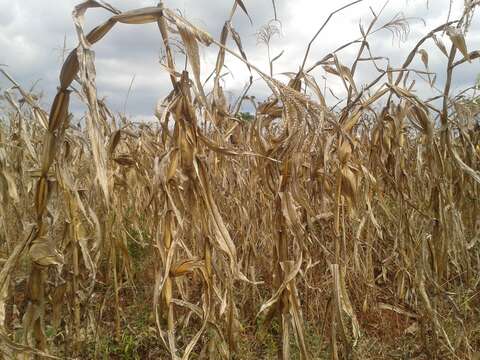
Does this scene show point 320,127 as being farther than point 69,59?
Yes

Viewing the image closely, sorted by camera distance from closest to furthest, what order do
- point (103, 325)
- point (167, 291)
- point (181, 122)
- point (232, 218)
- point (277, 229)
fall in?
point (181, 122) < point (167, 291) < point (277, 229) < point (103, 325) < point (232, 218)

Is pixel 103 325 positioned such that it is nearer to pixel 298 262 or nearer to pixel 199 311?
pixel 199 311

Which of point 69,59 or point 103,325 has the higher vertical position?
point 69,59

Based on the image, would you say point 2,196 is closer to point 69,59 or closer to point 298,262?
point 69,59

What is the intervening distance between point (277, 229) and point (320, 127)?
466mm

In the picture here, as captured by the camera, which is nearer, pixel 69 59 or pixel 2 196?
pixel 69 59

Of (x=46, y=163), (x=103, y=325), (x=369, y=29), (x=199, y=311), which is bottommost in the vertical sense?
(x=103, y=325)

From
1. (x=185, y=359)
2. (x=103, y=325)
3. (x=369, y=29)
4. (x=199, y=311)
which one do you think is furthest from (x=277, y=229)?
(x=103, y=325)

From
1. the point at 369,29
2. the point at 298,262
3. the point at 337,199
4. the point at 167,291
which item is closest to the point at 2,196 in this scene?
the point at 167,291

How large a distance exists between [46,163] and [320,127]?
0.57 metres

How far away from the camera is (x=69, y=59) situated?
0.69m

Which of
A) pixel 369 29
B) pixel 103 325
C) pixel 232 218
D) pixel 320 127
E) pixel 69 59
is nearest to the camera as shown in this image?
pixel 69 59

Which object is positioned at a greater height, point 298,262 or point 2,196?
point 2,196

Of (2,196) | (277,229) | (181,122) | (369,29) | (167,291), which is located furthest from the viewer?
(369,29)
